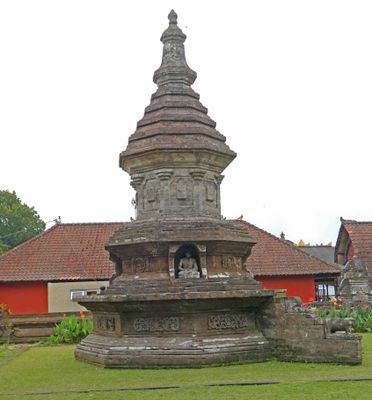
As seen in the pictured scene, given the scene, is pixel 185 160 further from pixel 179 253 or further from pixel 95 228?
pixel 95 228

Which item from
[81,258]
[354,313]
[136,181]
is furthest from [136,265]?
[81,258]

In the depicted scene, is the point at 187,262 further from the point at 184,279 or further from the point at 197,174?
the point at 197,174

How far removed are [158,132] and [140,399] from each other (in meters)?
6.46

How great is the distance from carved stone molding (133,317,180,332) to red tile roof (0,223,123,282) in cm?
1392

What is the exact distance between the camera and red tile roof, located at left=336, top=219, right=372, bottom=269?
89.5ft

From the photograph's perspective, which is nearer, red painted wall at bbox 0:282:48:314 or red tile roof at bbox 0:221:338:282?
red painted wall at bbox 0:282:48:314

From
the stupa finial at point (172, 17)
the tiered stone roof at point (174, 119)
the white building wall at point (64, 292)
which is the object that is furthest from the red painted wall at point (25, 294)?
the stupa finial at point (172, 17)

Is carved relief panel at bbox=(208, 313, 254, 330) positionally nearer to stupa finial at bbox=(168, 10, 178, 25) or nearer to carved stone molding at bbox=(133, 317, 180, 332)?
carved stone molding at bbox=(133, 317, 180, 332)

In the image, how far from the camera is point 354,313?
19703 millimetres

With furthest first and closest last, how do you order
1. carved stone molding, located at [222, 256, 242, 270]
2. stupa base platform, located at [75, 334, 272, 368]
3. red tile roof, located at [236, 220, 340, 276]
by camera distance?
red tile roof, located at [236, 220, 340, 276]
carved stone molding, located at [222, 256, 242, 270]
stupa base platform, located at [75, 334, 272, 368]

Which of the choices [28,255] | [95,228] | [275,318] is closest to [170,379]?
[275,318]

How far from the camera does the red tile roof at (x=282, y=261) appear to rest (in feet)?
86.8

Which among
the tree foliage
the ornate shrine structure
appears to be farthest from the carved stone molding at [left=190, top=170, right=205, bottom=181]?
the tree foliage

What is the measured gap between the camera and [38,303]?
25.0 m
